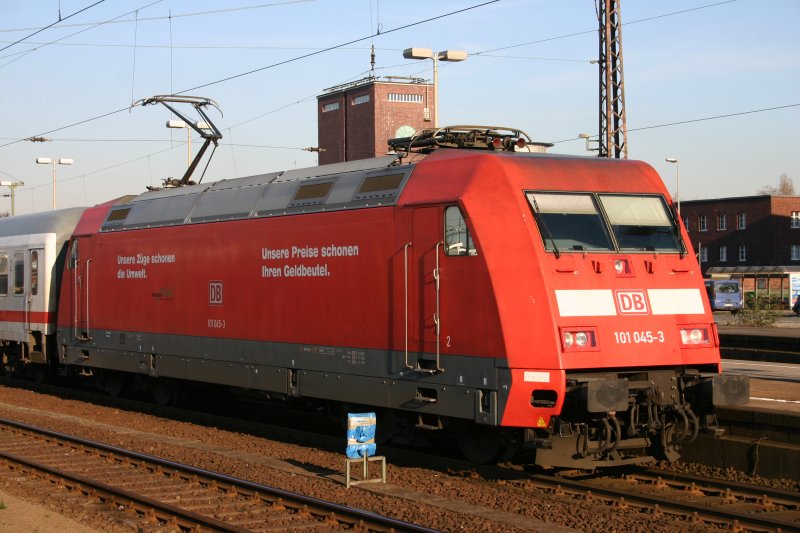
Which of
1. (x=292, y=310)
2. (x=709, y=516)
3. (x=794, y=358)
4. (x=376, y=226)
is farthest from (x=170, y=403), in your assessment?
(x=794, y=358)

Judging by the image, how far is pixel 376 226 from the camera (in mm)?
12422

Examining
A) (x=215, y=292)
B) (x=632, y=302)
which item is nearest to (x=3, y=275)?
(x=215, y=292)

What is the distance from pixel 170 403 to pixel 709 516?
11.5 meters

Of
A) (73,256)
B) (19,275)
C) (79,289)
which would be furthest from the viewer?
(19,275)

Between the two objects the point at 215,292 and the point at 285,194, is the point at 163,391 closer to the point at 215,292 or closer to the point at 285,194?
the point at 215,292

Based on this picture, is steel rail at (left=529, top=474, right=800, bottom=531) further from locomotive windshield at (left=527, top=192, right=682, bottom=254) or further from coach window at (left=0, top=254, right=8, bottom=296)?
coach window at (left=0, top=254, right=8, bottom=296)

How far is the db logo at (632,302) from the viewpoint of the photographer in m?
10.9

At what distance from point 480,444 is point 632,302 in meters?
2.51

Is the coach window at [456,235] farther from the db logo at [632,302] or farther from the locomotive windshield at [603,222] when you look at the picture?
the db logo at [632,302]

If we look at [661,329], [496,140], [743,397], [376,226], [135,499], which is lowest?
[135,499]

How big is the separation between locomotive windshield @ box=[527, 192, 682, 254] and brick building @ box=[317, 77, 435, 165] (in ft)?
228

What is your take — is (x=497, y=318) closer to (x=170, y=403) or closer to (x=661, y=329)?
(x=661, y=329)

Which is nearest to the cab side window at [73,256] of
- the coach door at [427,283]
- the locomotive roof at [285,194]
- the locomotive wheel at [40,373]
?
the locomotive roof at [285,194]

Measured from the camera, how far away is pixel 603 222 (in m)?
11.4
